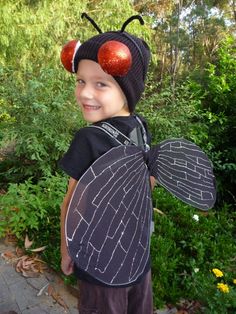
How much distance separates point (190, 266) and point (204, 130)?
1.97 metres

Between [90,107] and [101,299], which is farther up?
[90,107]

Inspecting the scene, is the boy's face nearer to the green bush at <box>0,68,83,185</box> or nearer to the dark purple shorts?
the dark purple shorts

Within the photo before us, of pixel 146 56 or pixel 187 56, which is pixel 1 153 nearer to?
pixel 146 56

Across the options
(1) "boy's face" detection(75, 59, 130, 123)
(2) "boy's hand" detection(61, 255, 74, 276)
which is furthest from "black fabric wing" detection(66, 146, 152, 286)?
(2) "boy's hand" detection(61, 255, 74, 276)

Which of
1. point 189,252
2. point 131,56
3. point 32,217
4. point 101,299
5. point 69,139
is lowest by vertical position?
point 189,252

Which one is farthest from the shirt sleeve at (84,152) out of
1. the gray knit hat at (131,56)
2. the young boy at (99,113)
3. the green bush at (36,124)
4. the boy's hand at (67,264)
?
the green bush at (36,124)

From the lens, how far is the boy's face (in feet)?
3.87

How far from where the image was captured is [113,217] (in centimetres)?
108

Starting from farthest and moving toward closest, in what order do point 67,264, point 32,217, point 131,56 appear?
point 32,217
point 67,264
point 131,56

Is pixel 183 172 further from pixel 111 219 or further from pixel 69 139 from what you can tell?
pixel 69 139

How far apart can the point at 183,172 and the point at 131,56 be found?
525 millimetres

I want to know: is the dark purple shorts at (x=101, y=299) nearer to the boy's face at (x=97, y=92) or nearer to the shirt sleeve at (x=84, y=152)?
the shirt sleeve at (x=84, y=152)

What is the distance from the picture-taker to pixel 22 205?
2.56m

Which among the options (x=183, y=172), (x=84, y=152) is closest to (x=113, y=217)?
(x=84, y=152)
